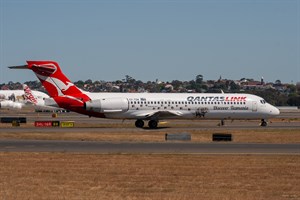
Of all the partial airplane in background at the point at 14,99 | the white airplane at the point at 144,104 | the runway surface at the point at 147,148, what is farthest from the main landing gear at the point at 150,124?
the partial airplane in background at the point at 14,99

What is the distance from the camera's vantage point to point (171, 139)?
1737 inches

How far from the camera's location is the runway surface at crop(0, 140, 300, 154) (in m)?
34.7

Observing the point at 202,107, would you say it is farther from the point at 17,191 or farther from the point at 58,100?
the point at 17,191

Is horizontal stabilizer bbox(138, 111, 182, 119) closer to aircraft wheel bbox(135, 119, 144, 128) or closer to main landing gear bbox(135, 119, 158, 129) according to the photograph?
main landing gear bbox(135, 119, 158, 129)

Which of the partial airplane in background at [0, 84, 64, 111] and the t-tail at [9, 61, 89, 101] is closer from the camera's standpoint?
the t-tail at [9, 61, 89, 101]

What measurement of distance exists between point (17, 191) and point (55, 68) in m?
40.8

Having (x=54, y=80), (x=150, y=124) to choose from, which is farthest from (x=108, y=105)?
(x=54, y=80)

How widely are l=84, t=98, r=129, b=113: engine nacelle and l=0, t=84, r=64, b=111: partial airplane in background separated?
62256mm

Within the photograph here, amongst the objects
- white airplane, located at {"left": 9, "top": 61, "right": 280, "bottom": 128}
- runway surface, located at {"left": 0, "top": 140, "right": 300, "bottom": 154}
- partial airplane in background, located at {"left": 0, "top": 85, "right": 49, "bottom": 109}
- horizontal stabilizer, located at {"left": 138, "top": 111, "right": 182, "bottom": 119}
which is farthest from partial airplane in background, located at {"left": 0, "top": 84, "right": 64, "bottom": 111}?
runway surface, located at {"left": 0, "top": 140, "right": 300, "bottom": 154}

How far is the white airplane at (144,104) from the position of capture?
60.1m

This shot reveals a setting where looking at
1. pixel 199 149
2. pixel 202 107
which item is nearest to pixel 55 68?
pixel 202 107

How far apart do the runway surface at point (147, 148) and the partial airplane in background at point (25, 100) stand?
83387 millimetres

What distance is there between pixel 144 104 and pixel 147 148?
26492 millimetres

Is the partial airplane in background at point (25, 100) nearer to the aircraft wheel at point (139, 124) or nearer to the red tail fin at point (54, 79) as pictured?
the aircraft wheel at point (139, 124)
